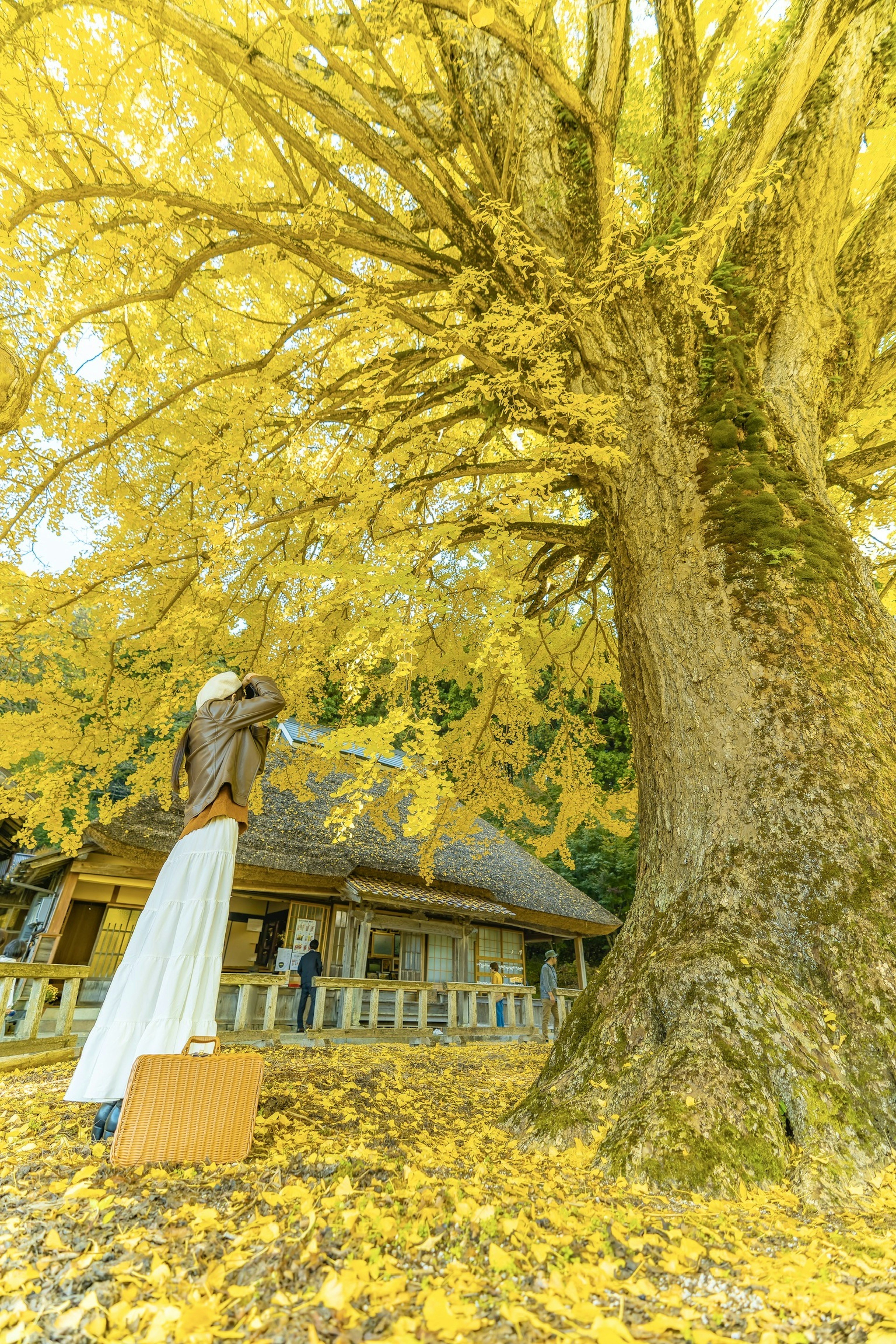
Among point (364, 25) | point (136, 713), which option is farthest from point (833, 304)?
point (136, 713)

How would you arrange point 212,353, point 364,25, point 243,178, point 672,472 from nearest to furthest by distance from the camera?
1. point 364,25
2. point 672,472
3. point 243,178
4. point 212,353

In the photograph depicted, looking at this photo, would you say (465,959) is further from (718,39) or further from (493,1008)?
(718,39)

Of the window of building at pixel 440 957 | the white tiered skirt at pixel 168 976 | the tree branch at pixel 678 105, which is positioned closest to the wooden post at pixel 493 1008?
the window of building at pixel 440 957

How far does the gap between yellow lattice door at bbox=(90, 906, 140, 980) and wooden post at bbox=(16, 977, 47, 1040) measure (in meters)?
6.59

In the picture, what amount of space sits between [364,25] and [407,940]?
15134mm

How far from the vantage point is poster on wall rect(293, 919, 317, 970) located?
13.1 m

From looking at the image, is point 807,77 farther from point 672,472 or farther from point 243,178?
point 243,178

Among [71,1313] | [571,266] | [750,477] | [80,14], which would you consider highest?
[80,14]

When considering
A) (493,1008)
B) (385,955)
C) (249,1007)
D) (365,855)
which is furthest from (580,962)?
(249,1007)

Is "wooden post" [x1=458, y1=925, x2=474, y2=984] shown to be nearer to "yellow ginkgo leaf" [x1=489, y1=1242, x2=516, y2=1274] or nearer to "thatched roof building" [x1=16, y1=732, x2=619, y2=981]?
"thatched roof building" [x1=16, y1=732, x2=619, y2=981]

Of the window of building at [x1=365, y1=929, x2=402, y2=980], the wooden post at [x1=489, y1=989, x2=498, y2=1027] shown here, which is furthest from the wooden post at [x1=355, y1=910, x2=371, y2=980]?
the wooden post at [x1=489, y1=989, x2=498, y2=1027]

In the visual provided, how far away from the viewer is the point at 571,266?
17.5 feet

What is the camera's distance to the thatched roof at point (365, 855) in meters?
10.2

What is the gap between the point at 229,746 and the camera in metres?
3.24
